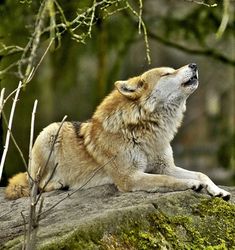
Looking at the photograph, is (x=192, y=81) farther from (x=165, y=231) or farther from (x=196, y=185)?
(x=165, y=231)

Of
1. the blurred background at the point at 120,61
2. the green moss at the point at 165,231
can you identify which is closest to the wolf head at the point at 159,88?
the blurred background at the point at 120,61

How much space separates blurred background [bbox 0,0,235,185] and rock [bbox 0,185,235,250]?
326 cm

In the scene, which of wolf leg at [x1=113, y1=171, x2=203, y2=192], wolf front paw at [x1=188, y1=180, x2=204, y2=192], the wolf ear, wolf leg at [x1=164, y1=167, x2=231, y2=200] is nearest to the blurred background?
the wolf ear

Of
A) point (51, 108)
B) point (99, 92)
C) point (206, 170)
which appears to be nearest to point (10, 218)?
point (99, 92)

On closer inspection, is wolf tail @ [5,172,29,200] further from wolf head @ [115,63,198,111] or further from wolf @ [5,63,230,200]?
wolf head @ [115,63,198,111]

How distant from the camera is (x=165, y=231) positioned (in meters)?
7.26

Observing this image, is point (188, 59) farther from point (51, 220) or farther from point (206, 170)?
point (51, 220)

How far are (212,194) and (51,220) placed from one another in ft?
5.55

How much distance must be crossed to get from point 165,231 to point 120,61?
1002 centimetres

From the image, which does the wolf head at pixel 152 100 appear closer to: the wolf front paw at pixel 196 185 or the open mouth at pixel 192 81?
the open mouth at pixel 192 81

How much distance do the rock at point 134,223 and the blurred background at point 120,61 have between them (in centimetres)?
326

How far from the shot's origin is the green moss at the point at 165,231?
6.82m

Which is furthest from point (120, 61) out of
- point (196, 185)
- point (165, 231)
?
point (165, 231)

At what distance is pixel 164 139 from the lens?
930cm
